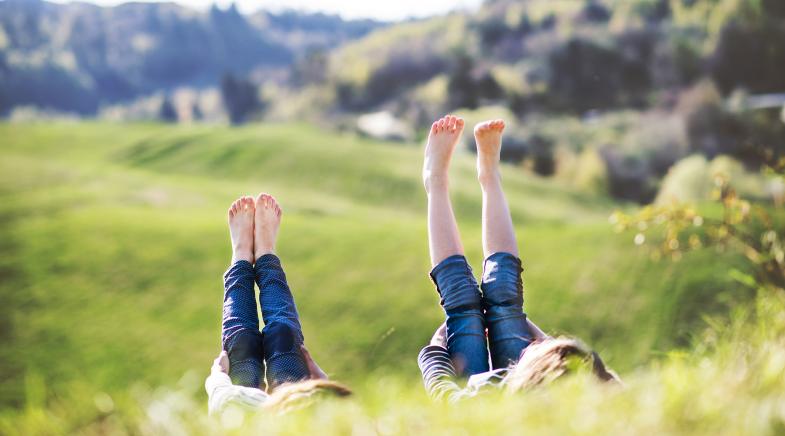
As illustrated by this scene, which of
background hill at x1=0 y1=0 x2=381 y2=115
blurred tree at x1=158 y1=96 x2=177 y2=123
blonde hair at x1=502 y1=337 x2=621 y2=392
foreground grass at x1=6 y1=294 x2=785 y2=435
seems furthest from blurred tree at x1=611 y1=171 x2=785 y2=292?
background hill at x1=0 y1=0 x2=381 y2=115

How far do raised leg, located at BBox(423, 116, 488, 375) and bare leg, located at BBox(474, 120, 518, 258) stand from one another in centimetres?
16

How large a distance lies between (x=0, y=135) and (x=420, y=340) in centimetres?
3106

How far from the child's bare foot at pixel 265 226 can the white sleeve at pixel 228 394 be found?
949 mm

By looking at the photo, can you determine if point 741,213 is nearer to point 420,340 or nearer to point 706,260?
point 420,340

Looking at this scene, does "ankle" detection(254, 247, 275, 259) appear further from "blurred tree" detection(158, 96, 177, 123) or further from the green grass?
"blurred tree" detection(158, 96, 177, 123)

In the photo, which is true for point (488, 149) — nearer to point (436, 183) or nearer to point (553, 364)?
point (436, 183)

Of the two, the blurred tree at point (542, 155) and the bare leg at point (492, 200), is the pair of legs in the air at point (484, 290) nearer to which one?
the bare leg at point (492, 200)

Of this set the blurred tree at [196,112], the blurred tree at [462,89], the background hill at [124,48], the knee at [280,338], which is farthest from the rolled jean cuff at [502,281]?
the background hill at [124,48]

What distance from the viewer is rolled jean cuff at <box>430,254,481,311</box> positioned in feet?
9.88

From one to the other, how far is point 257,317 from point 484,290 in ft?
3.60

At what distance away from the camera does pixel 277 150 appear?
30688 mm

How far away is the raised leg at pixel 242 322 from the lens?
2926 millimetres

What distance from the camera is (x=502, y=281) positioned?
3057mm

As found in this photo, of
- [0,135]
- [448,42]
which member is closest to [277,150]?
[0,135]
